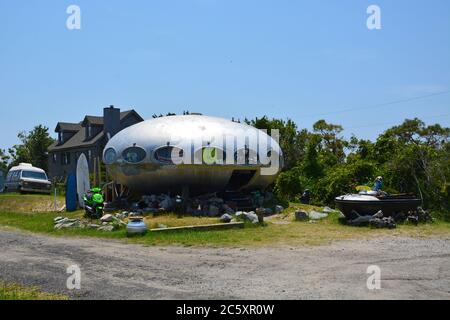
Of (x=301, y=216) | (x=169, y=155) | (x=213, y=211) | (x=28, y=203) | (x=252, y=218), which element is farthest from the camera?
(x=28, y=203)

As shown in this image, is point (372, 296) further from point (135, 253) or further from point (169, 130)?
point (169, 130)

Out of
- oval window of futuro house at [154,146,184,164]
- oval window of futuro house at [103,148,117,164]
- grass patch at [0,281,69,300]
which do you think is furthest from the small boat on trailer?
grass patch at [0,281,69,300]

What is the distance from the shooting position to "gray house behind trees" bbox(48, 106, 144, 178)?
44531mm

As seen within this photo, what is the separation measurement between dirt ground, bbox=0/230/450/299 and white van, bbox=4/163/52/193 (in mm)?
22358

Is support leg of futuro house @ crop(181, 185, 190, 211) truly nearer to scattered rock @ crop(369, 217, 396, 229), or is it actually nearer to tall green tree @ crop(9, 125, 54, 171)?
scattered rock @ crop(369, 217, 396, 229)

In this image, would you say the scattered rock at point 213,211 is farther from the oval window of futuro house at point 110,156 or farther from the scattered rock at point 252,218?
the oval window of futuro house at point 110,156

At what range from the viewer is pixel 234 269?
33.9 ft

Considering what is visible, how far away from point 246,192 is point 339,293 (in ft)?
57.8

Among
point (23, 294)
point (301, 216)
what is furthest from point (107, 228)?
point (23, 294)

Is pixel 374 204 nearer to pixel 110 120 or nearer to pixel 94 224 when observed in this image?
pixel 94 224

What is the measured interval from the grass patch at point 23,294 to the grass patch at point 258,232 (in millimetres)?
6060

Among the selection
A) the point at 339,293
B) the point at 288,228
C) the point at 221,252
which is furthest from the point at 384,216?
the point at 339,293

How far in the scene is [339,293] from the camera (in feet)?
25.8

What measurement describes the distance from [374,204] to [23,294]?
13332mm
